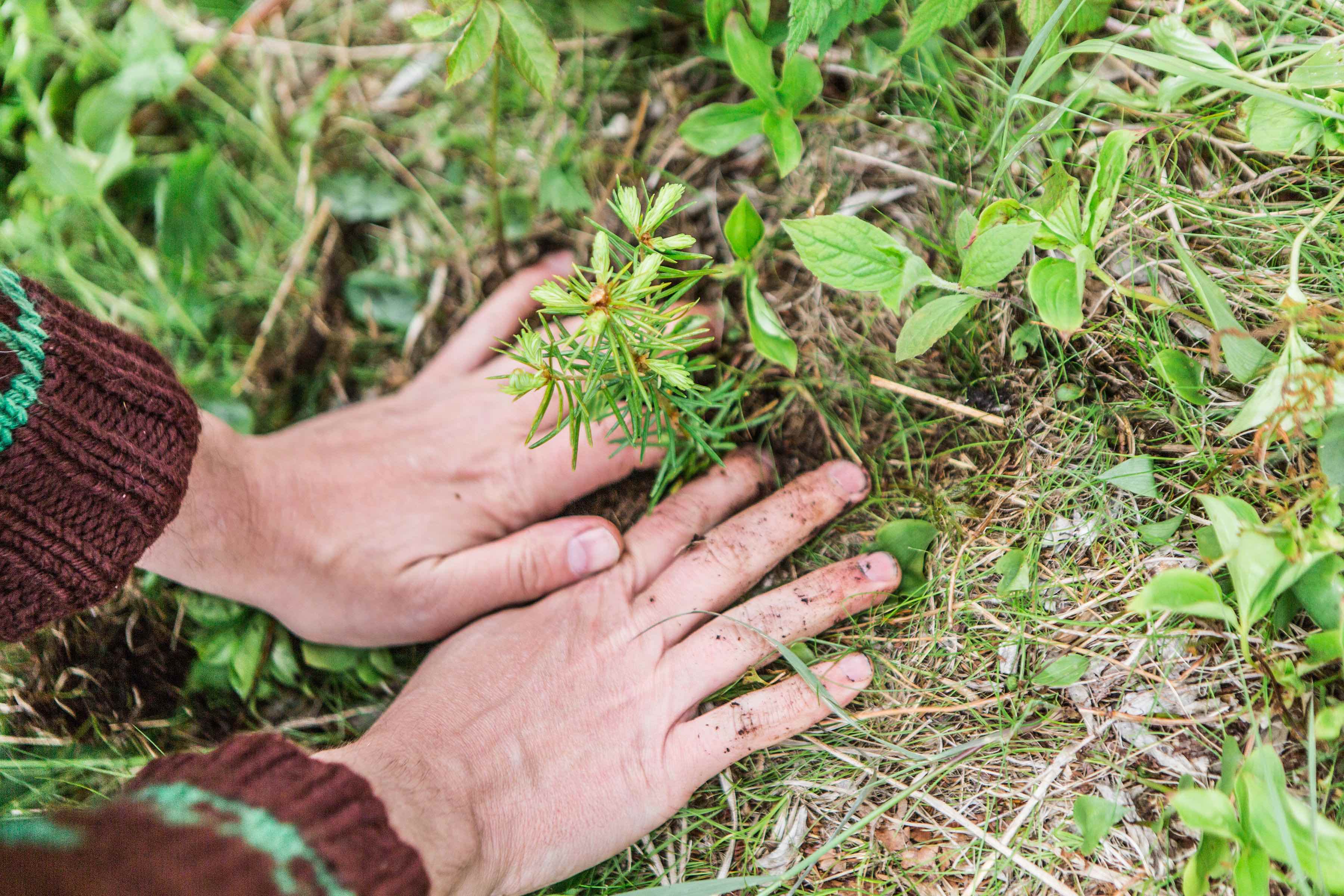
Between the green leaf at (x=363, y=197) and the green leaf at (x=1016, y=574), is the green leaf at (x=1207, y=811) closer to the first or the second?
the green leaf at (x=1016, y=574)

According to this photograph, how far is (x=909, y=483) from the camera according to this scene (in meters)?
1.50

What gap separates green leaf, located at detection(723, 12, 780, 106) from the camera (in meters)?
1.39

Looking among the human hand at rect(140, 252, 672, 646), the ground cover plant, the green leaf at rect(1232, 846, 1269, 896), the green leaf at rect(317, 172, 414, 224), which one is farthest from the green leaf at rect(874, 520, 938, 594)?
the green leaf at rect(317, 172, 414, 224)

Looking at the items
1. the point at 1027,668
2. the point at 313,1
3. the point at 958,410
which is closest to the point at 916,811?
the point at 1027,668

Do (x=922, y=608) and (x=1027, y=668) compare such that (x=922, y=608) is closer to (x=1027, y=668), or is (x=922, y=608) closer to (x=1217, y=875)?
(x=1027, y=668)

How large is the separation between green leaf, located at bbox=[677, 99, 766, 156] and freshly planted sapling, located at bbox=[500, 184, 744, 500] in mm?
298

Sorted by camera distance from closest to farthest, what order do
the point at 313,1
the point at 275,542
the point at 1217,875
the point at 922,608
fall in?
1. the point at 1217,875
2. the point at 922,608
3. the point at 275,542
4. the point at 313,1

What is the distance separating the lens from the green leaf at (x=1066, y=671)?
4.08 ft

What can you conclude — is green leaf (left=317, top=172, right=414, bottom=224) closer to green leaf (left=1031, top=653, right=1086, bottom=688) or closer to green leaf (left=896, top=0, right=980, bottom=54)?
green leaf (left=896, top=0, right=980, bottom=54)

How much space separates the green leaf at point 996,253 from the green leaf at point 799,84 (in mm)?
468

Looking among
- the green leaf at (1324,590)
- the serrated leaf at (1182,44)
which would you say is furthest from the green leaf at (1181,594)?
the serrated leaf at (1182,44)

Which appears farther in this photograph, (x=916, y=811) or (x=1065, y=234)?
(x=916, y=811)

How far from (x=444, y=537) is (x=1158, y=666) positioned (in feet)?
4.16

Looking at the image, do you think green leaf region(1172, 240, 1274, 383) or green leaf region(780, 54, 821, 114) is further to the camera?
green leaf region(780, 54, 821, 114)
